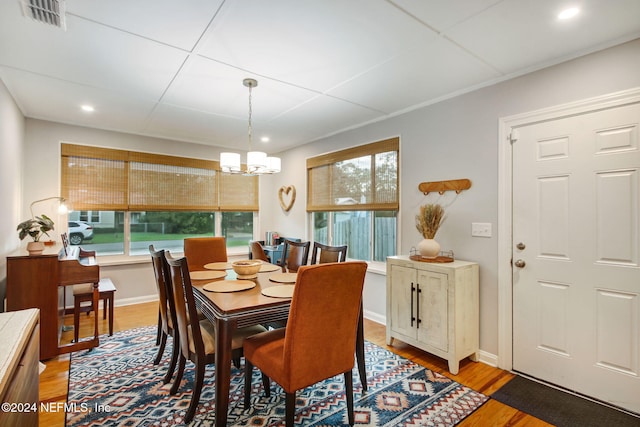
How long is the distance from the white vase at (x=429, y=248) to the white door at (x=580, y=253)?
0.61 m

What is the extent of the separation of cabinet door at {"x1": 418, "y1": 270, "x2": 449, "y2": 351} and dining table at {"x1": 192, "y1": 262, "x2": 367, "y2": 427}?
0.76m

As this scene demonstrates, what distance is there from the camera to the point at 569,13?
69.1 inches

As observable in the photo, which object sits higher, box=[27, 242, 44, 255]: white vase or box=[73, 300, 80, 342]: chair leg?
box=[27, 242, 44, 255]: white vase

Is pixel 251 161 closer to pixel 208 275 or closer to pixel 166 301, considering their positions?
pixel 208 275

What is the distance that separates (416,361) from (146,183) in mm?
4240

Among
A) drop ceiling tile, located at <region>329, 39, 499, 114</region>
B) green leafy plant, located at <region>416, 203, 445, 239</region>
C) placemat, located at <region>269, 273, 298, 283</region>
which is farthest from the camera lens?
green leafy plant, located at <region>416, 203, 445, 239</region>

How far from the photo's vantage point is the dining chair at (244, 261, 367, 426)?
1604 mm

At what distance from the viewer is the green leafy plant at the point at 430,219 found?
285 centimetres

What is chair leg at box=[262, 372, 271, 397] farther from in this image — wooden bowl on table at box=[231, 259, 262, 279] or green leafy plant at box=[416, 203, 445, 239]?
green leafy plant at box=[416, 203, 445, 239]

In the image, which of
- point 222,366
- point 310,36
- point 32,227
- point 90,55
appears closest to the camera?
point 222,366

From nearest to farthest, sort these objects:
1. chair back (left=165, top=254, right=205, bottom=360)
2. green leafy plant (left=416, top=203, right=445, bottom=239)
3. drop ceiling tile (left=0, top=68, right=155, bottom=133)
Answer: chair back (left=165, top=254, right=205, bottom=360)
drop ceiling tile (left=0, top=68, right=155, bottom=133)
green leafy plant (left=416, top=203, right=445, bottom=239)

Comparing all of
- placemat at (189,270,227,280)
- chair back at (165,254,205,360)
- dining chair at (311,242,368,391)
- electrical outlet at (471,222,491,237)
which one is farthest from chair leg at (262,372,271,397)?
electrical outlet at (471,222,491,237)

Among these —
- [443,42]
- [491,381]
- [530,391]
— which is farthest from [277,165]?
[530,391]

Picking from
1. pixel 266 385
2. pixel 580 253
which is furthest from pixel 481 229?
pixel 266 385
